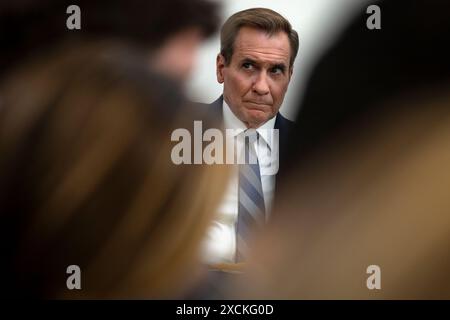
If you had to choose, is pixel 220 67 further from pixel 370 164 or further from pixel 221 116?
pixel 370 164

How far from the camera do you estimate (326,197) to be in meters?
4.02

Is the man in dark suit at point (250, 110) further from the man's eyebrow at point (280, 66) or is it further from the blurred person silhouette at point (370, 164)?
the blurred person silhouette at point (370, 164)

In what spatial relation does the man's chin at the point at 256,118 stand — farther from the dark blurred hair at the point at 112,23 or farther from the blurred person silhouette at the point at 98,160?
the dark blurred hair at the point at 112,23

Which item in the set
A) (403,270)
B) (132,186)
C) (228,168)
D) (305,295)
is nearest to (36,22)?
(132,186)

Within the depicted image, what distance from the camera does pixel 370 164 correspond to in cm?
404

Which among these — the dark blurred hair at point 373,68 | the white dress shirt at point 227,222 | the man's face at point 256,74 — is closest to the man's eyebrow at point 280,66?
the man's face at point 256,74

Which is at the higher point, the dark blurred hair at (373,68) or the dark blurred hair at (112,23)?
the dark blurred hair at (112,23)

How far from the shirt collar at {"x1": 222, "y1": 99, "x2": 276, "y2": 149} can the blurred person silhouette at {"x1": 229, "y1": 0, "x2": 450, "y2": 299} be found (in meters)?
0.15

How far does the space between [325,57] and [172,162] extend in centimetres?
102

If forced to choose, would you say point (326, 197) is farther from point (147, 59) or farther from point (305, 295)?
point (147, 59)

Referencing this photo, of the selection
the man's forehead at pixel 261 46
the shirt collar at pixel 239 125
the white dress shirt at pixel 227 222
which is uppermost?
the man's forehead at pixel 261 46

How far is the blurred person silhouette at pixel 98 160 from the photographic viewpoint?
4.01m

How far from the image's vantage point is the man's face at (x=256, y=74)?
396 centimetres

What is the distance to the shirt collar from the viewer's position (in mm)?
4020
